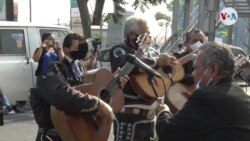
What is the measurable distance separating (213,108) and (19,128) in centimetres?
687

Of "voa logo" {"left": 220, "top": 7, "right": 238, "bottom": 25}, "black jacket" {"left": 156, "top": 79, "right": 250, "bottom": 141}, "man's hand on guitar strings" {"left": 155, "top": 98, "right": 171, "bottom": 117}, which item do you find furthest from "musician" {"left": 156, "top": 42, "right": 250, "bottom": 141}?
"voa logo" {"left": 220, "top": 7, "right": 238, "bottom": 25}

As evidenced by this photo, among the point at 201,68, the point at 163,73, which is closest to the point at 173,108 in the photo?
the point at 163,73

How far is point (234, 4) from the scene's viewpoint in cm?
2236

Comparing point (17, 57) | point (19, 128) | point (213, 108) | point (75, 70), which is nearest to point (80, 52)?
point (75, 70)

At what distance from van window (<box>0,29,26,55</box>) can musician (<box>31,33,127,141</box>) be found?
6923 millimetres

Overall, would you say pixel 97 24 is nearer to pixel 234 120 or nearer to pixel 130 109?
pixel 130 109

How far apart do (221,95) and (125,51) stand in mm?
1726

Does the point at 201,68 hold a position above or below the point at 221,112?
above

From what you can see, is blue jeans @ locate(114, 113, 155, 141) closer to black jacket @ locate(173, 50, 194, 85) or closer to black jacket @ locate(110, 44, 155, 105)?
black jacket @ locate(110, 44, 155, 105)

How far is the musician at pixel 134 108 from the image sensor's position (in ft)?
15.3

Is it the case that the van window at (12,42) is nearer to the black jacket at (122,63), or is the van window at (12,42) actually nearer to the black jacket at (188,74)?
the black jacket at (188,74)

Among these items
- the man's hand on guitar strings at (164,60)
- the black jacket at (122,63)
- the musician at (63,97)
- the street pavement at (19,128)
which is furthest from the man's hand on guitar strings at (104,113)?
the street pavement at (19,128)

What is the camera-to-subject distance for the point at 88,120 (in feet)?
12.6

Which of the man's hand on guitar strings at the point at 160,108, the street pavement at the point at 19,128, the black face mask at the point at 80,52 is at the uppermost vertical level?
the black face mask at the point at 80,52
